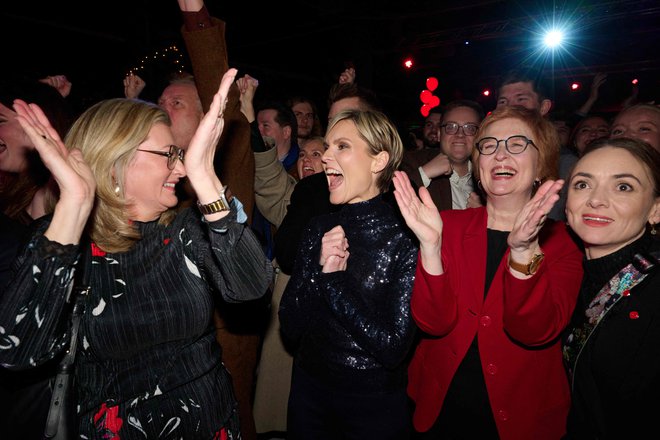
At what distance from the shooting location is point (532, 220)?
156cm

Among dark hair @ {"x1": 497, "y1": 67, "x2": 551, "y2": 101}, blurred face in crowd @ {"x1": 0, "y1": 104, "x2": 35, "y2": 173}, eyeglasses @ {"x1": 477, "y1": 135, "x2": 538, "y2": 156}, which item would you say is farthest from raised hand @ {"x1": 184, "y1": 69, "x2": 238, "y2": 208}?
dark hair @ {"x1": 497, "y1": 67, "x2": 551, "y2": 101}

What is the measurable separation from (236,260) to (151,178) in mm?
565

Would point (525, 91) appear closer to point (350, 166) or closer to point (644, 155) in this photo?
point (644, 155)

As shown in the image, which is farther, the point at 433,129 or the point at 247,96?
the point at 433,129

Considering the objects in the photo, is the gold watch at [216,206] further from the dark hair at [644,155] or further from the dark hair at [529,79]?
the dark hair at [529,79]

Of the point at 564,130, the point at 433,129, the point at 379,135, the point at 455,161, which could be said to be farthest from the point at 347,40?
the point at 379,135

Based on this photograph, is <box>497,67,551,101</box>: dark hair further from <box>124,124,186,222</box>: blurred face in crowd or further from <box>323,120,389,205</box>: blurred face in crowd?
<box>124,124,186,222</box>: blurred face in crowd

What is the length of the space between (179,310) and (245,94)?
6.12ft

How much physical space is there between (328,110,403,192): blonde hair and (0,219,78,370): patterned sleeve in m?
1.37

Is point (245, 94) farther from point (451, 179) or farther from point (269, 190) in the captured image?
point (451, 179)

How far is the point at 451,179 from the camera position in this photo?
3.11m

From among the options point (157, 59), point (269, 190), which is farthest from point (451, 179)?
point (157, 59)

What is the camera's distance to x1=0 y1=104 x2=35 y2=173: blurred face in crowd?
2.25 metres

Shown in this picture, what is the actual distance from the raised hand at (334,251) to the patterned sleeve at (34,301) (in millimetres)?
985
